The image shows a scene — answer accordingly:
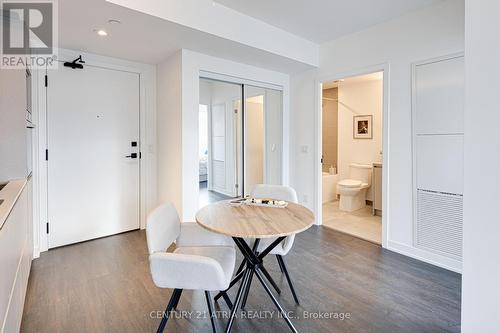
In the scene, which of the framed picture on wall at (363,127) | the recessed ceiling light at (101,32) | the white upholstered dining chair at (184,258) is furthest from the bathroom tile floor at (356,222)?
the recessed ceiling light at (101,32)

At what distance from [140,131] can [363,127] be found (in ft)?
13.3

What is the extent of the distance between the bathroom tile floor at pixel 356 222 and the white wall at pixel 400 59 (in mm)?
479

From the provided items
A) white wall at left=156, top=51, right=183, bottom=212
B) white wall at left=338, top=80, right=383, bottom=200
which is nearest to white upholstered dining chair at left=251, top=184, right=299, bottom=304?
white wall at left=156, top=51, right=183, bottom=212

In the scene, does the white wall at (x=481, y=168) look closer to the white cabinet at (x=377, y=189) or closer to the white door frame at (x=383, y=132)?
the white door frame at (x=383, y=132)

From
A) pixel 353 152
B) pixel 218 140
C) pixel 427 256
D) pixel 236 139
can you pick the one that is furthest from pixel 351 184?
pixel 218 140

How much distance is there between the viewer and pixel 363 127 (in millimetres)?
5355

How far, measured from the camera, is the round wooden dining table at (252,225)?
1522mm

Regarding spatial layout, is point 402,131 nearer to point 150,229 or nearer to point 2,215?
point 150,229

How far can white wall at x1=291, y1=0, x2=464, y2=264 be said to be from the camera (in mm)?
2664

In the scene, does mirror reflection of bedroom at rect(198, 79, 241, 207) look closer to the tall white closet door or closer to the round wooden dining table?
the round wooden dining table

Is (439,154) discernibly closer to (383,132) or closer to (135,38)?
(383,132)

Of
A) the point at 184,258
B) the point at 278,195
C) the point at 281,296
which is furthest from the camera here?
the point at 278,195

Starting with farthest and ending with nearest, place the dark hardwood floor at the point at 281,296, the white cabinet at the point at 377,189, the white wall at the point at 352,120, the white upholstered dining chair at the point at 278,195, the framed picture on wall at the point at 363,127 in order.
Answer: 1. the framed picture on wall at the point at 363,127
2. the white wall at the point at 352,120
3. the white cabinet at the point at 377,189
4. the white upholstered dining chair at the point at 278,195
5. the dark hardwood floor at the point at 281,296

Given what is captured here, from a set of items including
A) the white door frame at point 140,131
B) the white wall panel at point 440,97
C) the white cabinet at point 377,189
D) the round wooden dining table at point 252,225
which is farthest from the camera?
the white cabinet at point 377,189
